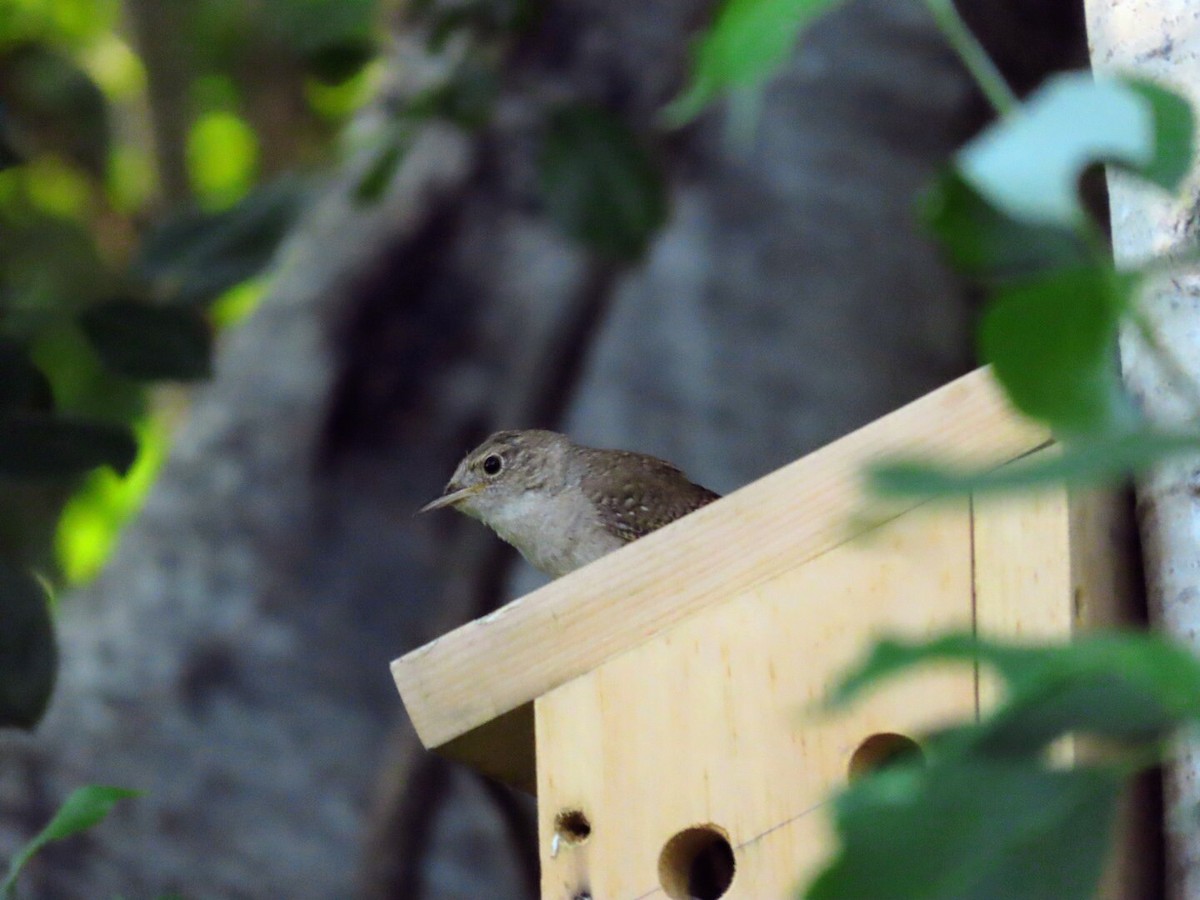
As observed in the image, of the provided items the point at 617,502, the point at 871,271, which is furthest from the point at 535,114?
the point at 617,502

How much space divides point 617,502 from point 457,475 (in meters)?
0.64

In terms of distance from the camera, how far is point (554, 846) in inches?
101

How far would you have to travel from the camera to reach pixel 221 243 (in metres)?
4.16

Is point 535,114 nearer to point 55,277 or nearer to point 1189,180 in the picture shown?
point 55,277

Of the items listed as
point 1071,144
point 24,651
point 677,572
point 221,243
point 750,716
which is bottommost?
point 1071,144

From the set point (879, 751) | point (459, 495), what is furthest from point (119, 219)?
point (879, 751)

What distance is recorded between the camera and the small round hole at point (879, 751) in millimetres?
2391

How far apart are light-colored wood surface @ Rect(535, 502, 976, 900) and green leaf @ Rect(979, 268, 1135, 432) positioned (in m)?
1.34

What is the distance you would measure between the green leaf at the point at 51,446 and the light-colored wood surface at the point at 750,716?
3.08 ft

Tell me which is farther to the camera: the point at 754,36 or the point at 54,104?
the point at 54,104

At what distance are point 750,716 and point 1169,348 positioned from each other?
2.39ft

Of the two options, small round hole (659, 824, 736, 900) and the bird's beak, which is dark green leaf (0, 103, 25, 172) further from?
small round hole (659, 824, 736, 900)

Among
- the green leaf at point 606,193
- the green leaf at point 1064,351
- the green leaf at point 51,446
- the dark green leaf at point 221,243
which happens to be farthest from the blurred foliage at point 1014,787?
the green leaf at point 606,193

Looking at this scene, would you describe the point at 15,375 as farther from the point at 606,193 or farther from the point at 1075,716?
the point at 1075,716
